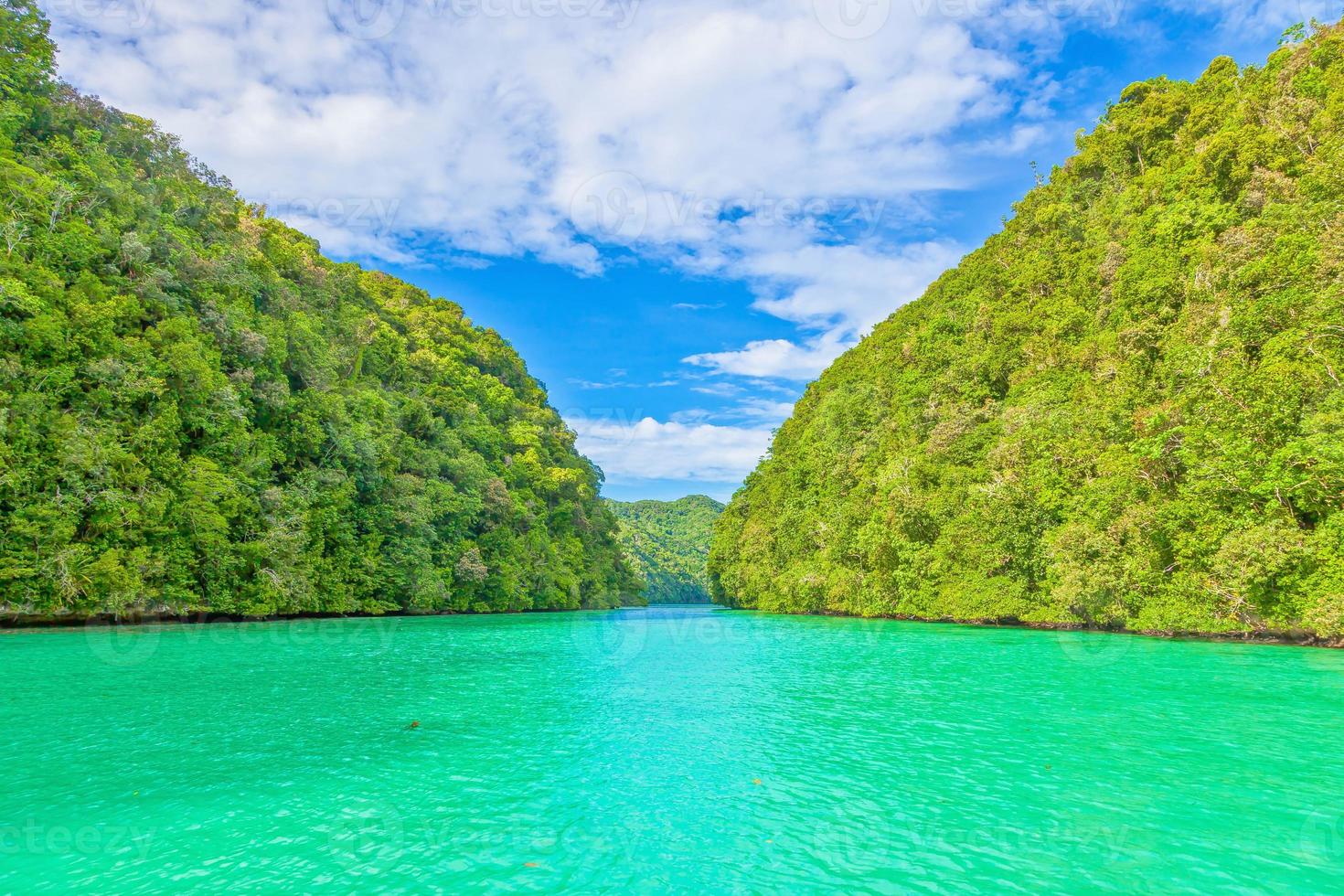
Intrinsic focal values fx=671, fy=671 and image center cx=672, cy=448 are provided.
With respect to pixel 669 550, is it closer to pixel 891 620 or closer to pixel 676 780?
pixel 891 620

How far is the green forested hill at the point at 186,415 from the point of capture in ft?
83.9

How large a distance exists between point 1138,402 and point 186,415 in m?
42.6

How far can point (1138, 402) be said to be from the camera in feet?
96.7

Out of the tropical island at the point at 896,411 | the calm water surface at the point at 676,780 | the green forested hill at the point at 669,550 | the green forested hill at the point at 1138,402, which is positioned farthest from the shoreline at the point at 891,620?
the green forested hill at the point at 669,550

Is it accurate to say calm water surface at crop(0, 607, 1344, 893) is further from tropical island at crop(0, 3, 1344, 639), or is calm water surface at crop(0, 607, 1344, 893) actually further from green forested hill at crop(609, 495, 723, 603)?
green forested hill at crop(609, 495, 723, 603)

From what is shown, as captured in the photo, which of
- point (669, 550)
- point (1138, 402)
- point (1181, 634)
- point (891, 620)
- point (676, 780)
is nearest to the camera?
point (676, 780)

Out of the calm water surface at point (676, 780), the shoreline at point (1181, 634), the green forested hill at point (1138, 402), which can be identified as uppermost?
the green forested hill at point (1138, 402)

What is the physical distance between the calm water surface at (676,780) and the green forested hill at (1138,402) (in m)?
5.55

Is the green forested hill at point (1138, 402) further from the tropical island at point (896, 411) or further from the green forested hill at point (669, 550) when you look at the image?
the green forested hill at point (669, 550)

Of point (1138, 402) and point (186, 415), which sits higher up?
point (186, 415)

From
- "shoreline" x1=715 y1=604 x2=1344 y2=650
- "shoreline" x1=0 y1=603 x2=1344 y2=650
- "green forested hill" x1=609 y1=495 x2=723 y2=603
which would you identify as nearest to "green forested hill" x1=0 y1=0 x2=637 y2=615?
"shoreline" x1=0 y1=603 x2=1344 y2=650

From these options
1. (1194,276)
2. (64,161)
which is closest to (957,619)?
(1194,276)

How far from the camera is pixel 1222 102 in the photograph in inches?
1414

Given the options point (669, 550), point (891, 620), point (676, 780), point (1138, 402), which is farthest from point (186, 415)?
point (669, 550)
